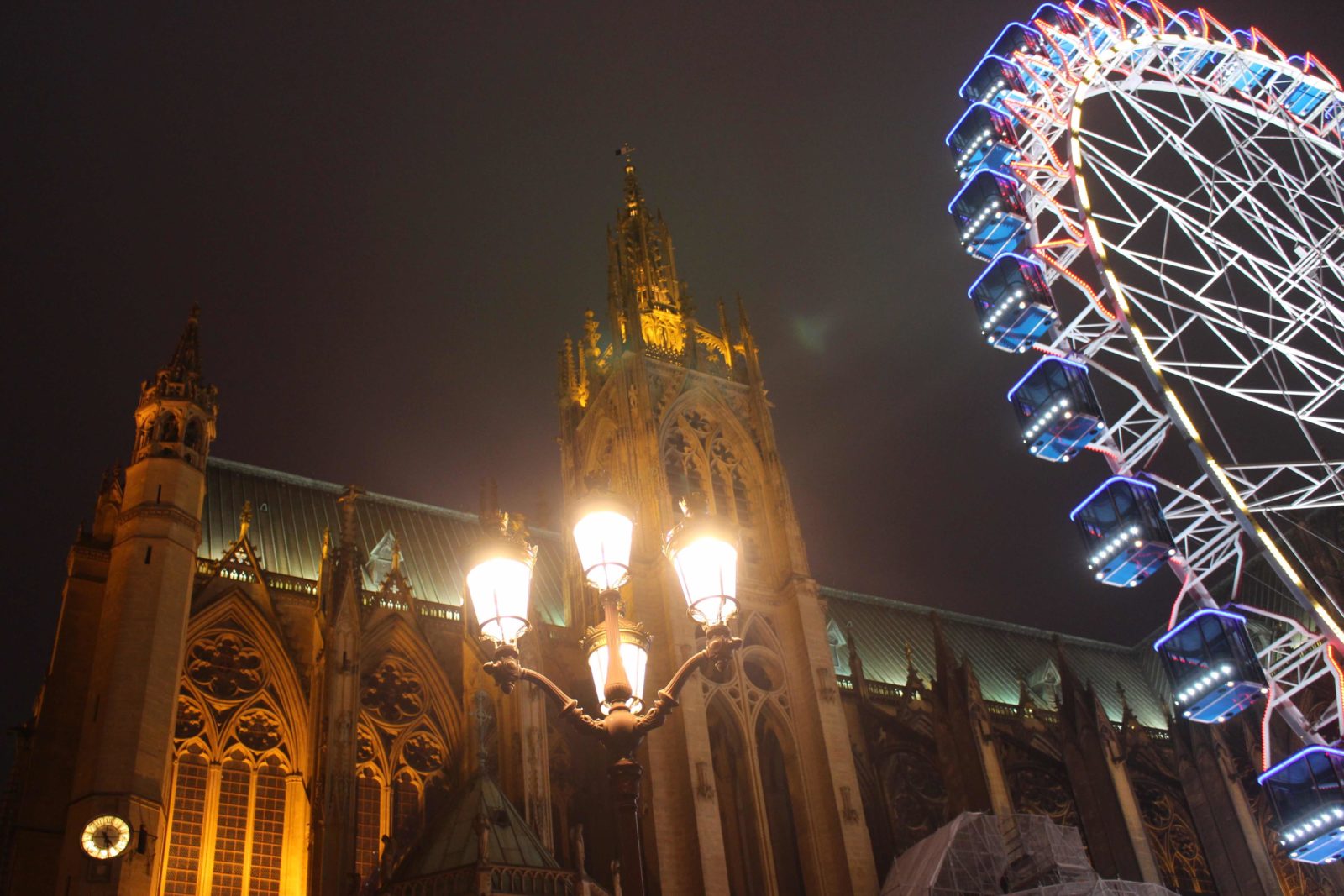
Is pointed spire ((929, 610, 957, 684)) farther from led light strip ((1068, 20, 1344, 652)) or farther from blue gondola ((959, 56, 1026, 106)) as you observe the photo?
blue gondola ((959, 56, 1026, 106))

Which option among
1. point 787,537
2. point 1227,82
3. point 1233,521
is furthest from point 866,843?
point 1227,82

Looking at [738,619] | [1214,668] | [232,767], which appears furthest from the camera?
[738,619]

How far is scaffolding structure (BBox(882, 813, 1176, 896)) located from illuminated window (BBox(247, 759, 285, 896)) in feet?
50.3

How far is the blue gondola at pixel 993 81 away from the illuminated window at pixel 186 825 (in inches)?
977

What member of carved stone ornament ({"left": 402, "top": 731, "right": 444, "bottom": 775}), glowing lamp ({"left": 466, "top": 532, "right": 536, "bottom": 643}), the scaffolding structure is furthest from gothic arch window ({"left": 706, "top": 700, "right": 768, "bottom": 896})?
glowing lamp ({"left": 466, "top": 532, "right": 536, "bottom": 643})

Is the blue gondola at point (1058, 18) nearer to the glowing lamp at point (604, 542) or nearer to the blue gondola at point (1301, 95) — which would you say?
the blue gondola at point (1301, 95)

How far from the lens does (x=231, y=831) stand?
26859 mm

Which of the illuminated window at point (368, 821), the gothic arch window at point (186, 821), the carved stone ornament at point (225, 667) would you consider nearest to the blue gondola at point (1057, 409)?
the illuminated window at point (368, 821)

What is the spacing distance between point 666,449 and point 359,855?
14.8 metres

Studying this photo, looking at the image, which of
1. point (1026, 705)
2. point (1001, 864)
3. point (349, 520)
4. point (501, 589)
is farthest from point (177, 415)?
point (1026, 705)

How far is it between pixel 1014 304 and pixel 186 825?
72.3 ft

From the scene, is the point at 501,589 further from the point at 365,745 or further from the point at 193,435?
the point at 193,435

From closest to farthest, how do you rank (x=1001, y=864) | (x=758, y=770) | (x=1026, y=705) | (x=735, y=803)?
(x=735, y=803)
(x=758, y=770)
(x=1001, y=864)
(x=1026, y=705)

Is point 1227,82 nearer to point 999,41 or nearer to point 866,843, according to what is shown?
point 999,41
